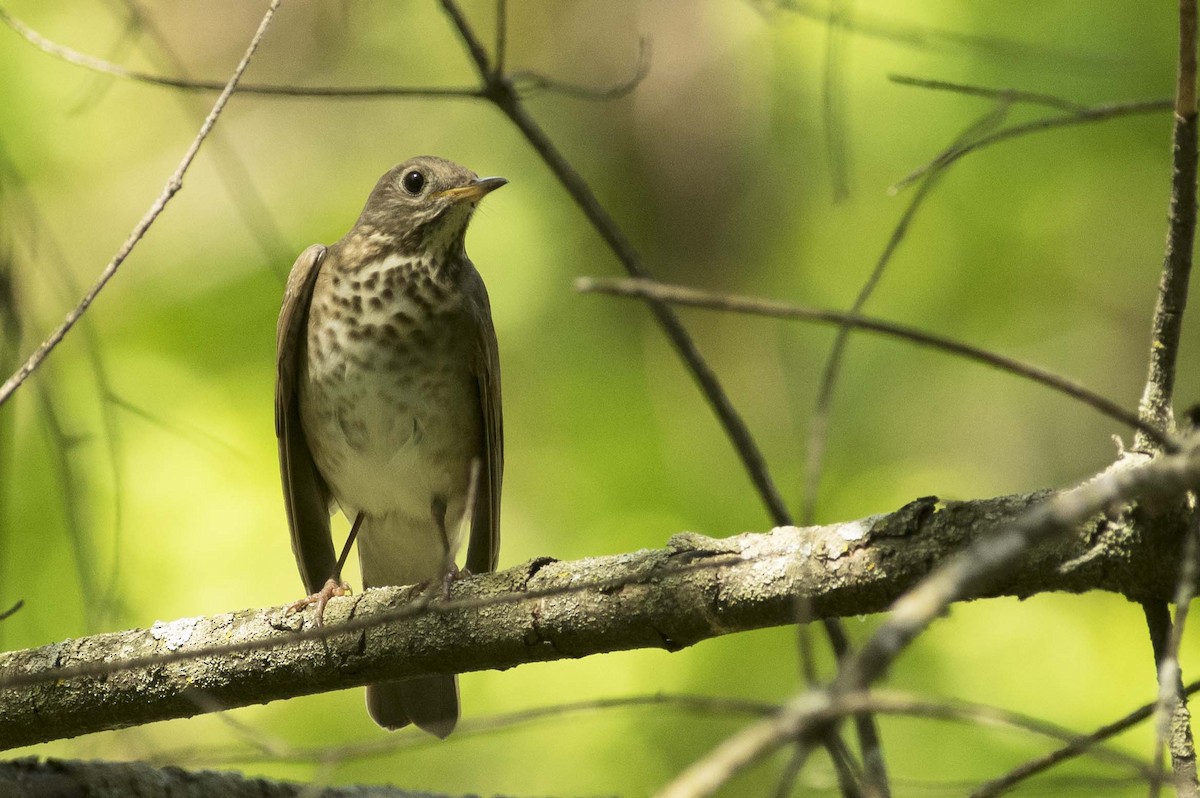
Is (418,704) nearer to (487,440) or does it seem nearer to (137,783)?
(487,440)

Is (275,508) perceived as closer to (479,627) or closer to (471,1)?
(479,627)

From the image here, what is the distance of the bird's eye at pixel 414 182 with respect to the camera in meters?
4.67

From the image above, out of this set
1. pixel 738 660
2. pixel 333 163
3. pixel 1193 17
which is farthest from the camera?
pixel 333 163

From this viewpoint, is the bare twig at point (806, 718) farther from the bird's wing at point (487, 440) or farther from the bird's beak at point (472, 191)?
the bird's beak at point (472, 191)

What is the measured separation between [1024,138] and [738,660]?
273cm

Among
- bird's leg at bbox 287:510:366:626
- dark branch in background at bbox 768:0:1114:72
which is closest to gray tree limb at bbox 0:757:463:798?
bird's leg at bbox 287:510:366:626

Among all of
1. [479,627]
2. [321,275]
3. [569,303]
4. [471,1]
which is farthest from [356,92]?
[471,1]

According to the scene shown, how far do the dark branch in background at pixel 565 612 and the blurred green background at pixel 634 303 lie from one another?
1243 millimetres

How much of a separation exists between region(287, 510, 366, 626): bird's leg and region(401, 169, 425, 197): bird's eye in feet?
3.95

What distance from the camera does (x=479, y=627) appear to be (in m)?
2.77

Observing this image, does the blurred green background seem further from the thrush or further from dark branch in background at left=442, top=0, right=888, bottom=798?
dark branch in background at left=442, top=0, right=888, bottom=798

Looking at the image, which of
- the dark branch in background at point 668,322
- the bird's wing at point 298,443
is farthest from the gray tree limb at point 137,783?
the bird's wing at point 298,443

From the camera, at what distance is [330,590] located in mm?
3822

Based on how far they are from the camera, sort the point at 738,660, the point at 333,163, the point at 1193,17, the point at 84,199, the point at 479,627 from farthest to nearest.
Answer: the point at 333,163 → the point at 84,199 → the point at 738,660 → the point at 479,627 → the point at 1193,17
